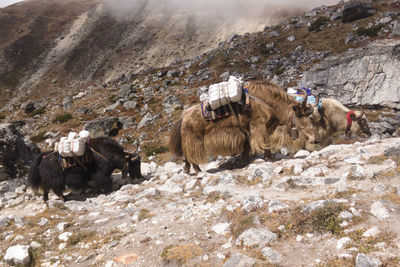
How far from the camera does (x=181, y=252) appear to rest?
264 cm

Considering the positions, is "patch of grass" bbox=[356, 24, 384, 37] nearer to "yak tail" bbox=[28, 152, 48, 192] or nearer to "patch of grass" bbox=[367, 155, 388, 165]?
"patch of grass" bbox=[367, 155, 388, 165]

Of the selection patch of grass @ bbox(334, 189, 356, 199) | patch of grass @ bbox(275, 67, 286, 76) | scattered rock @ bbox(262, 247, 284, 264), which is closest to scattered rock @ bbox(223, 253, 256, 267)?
scattered rock @ bbox(262, 247, 284, 264)

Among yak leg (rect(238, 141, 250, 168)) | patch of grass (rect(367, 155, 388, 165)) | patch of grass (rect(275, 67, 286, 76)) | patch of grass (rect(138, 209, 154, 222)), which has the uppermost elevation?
patch of grass (rect(367, 155, 388, 165))

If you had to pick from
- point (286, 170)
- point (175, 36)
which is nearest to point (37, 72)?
point (175, 36)

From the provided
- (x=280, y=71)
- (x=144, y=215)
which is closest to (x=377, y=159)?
(x=144, y=215)

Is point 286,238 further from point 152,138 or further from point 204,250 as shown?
point 152,138

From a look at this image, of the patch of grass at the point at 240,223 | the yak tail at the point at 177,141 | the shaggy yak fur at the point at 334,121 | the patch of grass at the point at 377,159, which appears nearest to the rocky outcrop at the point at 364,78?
the shaggy yak fur at the point at 334,121

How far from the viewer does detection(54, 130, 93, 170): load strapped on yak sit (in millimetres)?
6043

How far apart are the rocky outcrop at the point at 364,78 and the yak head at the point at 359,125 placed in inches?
193

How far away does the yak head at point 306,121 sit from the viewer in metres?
5.69

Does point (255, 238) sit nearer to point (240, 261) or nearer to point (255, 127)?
point (240, 261)

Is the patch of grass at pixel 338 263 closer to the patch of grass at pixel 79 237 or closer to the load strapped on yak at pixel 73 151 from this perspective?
the patch of grass at pixel 79 237

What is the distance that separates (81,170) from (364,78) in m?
10.9

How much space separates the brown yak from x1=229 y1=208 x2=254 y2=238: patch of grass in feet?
8.81
